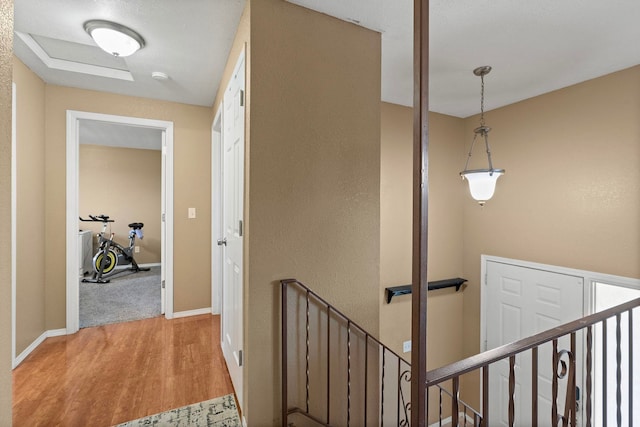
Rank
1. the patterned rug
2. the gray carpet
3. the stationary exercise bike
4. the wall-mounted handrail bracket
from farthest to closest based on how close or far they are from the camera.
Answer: the stationary exercise bike → the gray carpet → the wall-mounted handrail bracket → the patterned rug

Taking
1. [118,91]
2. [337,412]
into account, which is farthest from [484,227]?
[118,91]

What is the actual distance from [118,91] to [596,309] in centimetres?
505

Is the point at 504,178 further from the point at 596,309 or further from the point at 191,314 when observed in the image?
the point at 191,314

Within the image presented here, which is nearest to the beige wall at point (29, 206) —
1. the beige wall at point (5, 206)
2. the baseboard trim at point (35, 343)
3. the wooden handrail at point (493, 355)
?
the baseboard trim at point (35, 343)

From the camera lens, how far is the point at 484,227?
11.6 ft

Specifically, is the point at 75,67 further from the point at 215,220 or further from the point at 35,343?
the point at 35,343

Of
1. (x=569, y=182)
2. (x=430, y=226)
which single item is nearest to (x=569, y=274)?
(x=569, y=182)

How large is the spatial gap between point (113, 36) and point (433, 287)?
3.73 meters

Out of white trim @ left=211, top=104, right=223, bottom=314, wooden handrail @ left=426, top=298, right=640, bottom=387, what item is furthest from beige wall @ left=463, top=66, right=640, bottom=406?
white trim @ left=211, top=104, right=223, bottom=314

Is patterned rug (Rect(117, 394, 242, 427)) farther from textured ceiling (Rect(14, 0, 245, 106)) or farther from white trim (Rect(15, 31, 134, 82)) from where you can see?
white trim (Rect(15, 31, 134, 82))

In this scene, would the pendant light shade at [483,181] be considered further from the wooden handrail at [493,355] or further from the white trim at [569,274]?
the white trim at [569,274]

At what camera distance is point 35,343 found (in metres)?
2.64

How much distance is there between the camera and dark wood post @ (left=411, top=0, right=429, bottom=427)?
930 mm

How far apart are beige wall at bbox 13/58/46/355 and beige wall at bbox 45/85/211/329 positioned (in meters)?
0.07
